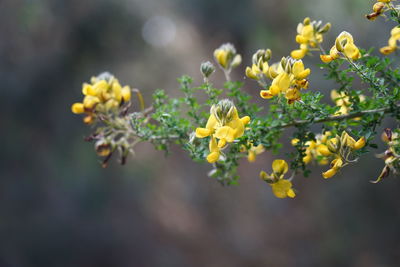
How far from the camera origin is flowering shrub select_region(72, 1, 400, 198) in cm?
55

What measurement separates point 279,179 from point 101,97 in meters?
0.34

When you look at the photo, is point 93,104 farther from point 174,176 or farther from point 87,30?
point 174,176

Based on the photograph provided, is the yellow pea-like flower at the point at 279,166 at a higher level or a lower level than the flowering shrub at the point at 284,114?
lower

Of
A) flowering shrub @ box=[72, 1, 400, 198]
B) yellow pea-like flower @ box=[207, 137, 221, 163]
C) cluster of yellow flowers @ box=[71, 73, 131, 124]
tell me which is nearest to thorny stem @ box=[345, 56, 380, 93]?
flowering shrub @ box=[72, 1, 400, 198]

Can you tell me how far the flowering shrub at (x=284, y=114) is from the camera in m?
0.55

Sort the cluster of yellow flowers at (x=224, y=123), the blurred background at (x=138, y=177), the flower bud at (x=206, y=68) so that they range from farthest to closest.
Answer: the blurred background at (x=138, y=177), the flower bud at (x=206, y=68), the cluster of yellow flowers at (x=224, y=123)

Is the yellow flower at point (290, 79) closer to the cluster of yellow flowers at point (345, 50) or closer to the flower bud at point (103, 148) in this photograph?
the cluster of yellow flowers at point (345, 50)

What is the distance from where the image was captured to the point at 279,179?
612 mm

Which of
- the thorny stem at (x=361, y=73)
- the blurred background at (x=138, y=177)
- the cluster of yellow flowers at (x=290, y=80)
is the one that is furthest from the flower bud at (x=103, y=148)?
the blurred background at (x=138, y=177)

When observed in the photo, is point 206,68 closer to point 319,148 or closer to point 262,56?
point 262,56

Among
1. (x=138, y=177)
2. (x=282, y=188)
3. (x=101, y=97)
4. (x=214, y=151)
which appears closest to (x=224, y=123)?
(x=214, y=151)

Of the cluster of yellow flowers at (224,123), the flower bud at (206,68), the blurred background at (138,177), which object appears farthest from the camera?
the blurred background at (138,177)

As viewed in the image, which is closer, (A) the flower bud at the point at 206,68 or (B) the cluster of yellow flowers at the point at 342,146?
(B) the cluster of yellow flowers at the point at 342,146

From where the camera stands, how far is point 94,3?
3008mm
